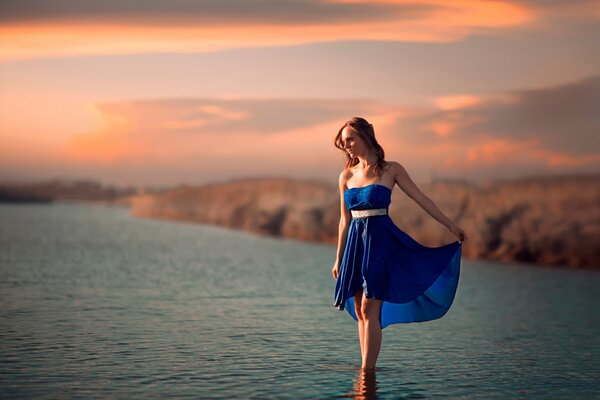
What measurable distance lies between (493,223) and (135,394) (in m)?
17.7

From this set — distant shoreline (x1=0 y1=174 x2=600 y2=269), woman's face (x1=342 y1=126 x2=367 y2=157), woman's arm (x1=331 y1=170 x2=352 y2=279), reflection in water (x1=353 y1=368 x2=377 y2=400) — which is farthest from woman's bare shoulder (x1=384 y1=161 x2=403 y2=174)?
distant shoreline (x1=0 y1=174 x2=600 y2=269)

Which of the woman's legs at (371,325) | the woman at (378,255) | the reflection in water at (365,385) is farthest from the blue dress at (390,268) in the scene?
the reflection in water at (365,385)

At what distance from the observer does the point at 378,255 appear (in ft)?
27.8

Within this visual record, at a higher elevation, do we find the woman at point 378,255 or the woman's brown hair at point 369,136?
the woman's brown hair at point 369,136

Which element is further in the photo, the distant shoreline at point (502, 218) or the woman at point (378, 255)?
the distant shoreline at point (502, 218)

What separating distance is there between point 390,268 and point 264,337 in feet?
8.86

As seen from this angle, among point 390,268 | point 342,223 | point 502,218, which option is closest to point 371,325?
point 390,268

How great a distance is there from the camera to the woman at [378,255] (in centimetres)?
839

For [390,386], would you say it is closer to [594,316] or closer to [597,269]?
[594,316]

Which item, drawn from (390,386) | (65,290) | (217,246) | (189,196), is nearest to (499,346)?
(390,386)

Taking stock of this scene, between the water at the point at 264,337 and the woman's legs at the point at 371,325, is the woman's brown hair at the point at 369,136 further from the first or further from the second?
the water at the point at 264,337

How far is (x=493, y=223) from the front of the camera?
2425 cm

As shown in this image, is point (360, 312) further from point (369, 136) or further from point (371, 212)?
point (369, 136)

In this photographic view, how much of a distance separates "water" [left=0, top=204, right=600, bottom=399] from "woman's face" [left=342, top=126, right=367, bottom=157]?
189 centimetres
